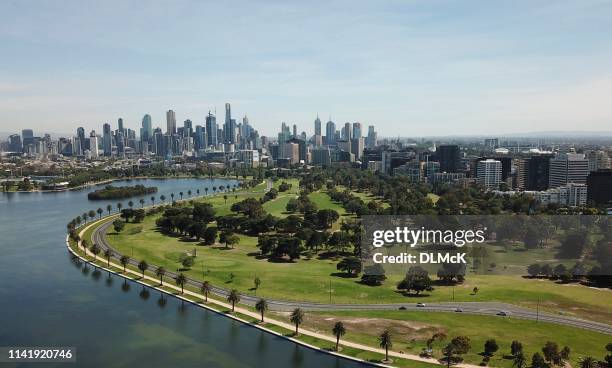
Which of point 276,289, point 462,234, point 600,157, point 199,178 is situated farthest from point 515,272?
point 199,178

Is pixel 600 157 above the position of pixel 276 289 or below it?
above

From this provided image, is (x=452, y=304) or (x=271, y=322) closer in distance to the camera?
(x=271, y=322)

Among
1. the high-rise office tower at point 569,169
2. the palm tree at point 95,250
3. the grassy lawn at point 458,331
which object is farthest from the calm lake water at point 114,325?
the high-rise office tower at point 569,169

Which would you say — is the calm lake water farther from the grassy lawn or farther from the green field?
the green field

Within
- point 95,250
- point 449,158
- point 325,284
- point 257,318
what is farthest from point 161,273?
point 449,158

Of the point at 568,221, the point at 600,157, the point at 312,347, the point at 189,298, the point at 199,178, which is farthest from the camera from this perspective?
the point at 199,178

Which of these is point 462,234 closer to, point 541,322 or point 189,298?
point 541,322
